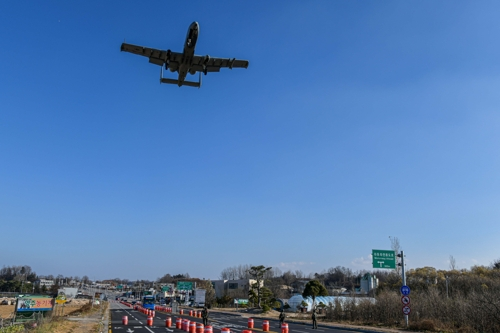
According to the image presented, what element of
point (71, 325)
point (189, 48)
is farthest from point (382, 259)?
point (71, 325)

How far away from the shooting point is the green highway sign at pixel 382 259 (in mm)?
31859

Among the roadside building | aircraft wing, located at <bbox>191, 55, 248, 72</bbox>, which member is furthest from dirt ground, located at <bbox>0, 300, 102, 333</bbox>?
the roadside building

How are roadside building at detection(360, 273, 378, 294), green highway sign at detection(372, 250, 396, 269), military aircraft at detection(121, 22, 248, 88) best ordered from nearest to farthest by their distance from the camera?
military aircraft at detection(121, 22, 248, 88) < green highway sign at detection(372, 250, 396, 269) < roadside building at detection(360, 273, 378, 294)

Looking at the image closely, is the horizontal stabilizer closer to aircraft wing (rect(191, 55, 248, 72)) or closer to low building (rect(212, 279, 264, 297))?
aircraft wing (rect(191, 55, 248, 72))

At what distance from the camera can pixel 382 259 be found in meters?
32.0

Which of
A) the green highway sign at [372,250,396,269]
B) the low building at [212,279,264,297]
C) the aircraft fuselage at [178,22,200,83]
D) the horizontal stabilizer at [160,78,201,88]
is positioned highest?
the aircraft fuselage at [178,22,200,83]

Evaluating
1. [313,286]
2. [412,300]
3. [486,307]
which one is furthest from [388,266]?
[313,286]

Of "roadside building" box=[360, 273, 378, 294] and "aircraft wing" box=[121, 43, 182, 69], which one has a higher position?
"aircraft wing" box=[121, 43, 182, 69]

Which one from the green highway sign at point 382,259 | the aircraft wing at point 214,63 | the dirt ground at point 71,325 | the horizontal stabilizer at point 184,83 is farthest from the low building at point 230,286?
the aircraft wing at point 214,63

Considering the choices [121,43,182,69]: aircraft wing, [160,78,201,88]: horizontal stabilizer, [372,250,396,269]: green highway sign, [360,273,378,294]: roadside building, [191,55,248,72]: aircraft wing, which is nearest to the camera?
[121,43,182,69]: aircraft wing

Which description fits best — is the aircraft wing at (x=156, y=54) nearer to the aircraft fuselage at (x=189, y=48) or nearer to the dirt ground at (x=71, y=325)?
the aircraft fuselage at (x=189, y=48)

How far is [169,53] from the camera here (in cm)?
2148

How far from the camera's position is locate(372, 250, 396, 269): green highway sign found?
3186 centimetres

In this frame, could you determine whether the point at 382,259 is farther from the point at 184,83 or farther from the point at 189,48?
the point at 189,48
